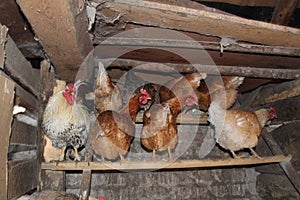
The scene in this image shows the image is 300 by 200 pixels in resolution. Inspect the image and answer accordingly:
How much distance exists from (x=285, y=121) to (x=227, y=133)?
57 cm

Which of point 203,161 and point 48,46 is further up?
point 48,46

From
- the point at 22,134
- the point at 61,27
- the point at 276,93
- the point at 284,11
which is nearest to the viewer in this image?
the point at 61,27

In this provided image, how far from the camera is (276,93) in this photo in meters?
2.38

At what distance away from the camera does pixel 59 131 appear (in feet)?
5.57

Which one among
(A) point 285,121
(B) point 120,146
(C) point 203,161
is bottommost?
(C) point 203,161

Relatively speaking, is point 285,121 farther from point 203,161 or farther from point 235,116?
point 203,161

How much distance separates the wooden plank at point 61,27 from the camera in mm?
979

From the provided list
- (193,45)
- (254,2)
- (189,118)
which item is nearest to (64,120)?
(193,45)

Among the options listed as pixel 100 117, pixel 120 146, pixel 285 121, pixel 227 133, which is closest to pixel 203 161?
pixel 227 133

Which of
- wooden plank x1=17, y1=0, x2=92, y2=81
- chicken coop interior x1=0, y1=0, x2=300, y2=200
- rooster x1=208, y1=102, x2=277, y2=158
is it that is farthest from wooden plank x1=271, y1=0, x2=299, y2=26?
wooden plank x1=17, y1=0, x2=92, y2=81

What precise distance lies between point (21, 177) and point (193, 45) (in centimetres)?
115

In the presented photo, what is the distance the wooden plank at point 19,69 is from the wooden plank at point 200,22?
518 millimetres

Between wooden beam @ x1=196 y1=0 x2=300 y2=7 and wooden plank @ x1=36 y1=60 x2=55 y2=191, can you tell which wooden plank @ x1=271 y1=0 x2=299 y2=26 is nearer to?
wooden beam @ x1=196 y1=0 x2=300 y2=7

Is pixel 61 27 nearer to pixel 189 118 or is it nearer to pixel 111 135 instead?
pixel 111 135
